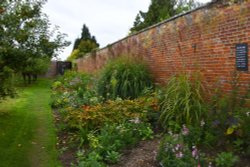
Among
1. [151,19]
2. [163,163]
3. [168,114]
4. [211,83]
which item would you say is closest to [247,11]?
[211,83]

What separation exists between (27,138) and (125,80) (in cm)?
280

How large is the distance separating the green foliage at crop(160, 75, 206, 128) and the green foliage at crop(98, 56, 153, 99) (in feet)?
7.18

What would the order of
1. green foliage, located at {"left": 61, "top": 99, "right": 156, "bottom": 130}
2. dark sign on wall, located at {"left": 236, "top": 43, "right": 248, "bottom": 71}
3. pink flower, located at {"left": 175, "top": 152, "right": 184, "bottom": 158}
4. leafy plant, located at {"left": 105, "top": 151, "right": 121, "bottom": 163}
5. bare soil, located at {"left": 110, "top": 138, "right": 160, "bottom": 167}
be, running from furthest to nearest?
green foliage, located at {"left": 61, "top": 99, "right": 156, "bottom": 130}
dark sign on wall, located at {"left": 236, "top": 43, "right": 248, "bottom": 71}
leafy plant, located at {"left": 105, "top": 151, "right": 121, "bottom": 163}
bare soil, located at {"left": 110, "top": 138, "right": 160, "bottom": 167}
pink flower, located at {"left": 175, "top": 152, "right": 184, "bottom": 158}

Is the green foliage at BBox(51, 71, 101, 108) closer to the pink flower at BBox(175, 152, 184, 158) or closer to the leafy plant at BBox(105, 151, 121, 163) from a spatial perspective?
the leafy plant at BBox(105, 151, 121, 163)

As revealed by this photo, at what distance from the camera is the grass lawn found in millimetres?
5160

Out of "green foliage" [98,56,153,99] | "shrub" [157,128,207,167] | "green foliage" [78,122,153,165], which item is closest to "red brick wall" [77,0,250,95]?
"green foliage" [98,56,153,99]

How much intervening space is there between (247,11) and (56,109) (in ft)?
21.2

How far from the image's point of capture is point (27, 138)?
253 inches

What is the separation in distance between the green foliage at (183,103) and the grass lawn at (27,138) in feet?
6.43

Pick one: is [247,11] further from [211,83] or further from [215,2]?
[211,83]

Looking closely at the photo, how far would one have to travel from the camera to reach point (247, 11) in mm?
4938

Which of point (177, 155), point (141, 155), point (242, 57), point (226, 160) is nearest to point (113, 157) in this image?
point (141, 155)

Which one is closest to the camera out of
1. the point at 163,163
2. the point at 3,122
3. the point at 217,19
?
the point at 163,163

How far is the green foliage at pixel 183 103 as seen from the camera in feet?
16.6
